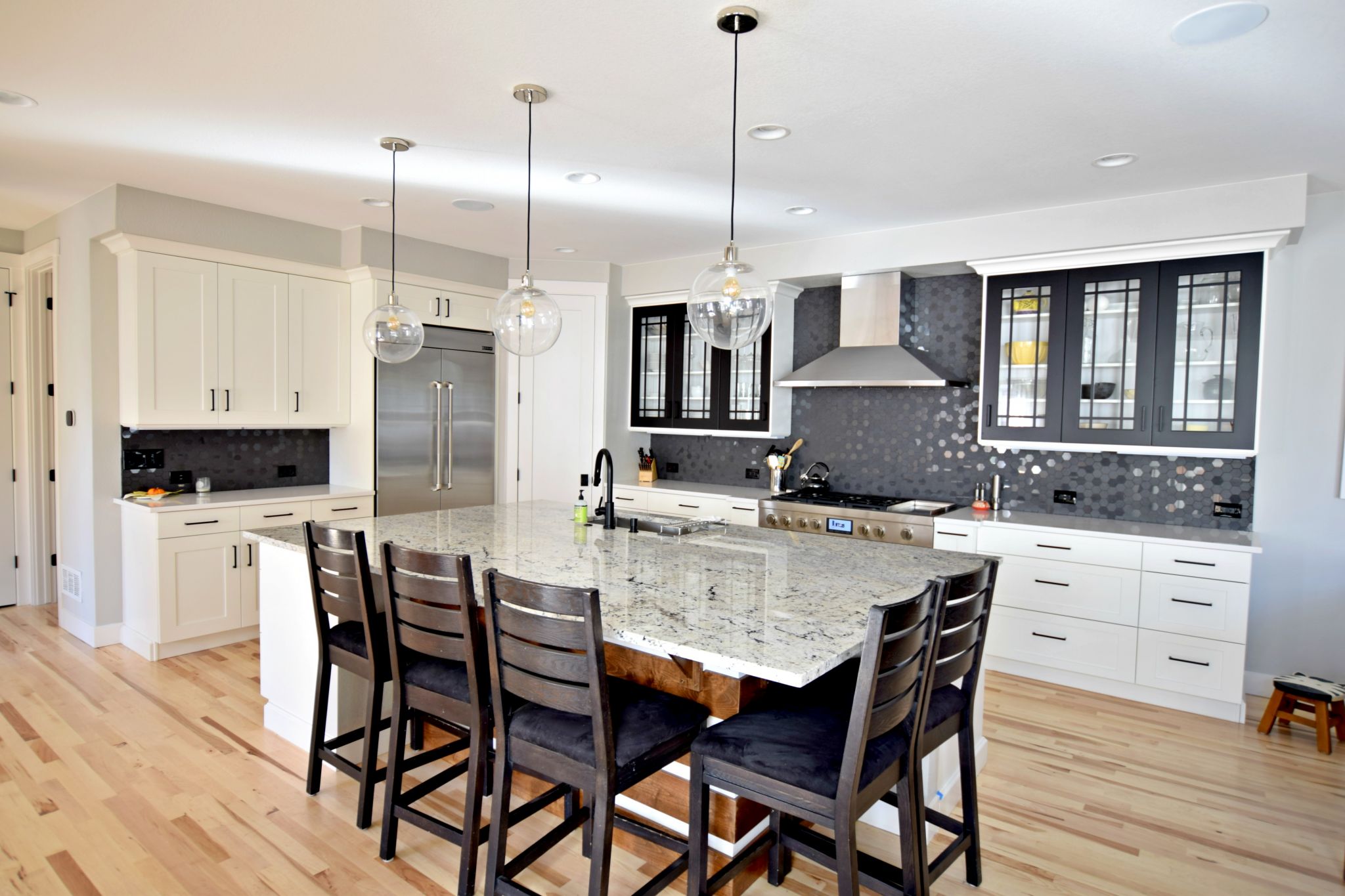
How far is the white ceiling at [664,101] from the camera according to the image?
7.34ft

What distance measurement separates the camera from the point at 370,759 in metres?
2.49

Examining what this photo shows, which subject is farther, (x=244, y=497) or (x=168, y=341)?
(x=244, y=497)

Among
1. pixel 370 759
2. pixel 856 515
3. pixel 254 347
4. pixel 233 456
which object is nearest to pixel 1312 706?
pixel 856 515

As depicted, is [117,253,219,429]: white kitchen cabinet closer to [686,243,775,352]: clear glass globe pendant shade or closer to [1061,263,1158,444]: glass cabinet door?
[686,243,775,352]: clear glass globe pendant shade

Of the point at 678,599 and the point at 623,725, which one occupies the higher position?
the point at 678,599

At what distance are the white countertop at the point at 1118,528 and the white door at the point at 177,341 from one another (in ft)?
14.3

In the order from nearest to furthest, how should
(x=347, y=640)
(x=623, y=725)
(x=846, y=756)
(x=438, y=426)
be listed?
(x=846, y=756) → (x=623, y=725) → (x=347, y=640) → (x=438, y=426)

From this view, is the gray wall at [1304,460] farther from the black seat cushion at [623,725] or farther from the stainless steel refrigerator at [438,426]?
the stainless steel refrigerator at [438,426]

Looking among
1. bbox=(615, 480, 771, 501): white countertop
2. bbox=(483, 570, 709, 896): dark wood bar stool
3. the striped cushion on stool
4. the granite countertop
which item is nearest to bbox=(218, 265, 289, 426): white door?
the granite countertop

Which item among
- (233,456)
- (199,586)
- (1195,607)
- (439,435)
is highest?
(439,435)

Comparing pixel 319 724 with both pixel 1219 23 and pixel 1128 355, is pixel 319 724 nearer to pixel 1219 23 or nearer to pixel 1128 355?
pixel 1219 23

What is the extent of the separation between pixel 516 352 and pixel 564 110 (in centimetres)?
97

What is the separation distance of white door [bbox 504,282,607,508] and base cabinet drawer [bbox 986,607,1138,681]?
10.1 ft

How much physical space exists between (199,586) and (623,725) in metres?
3.47
